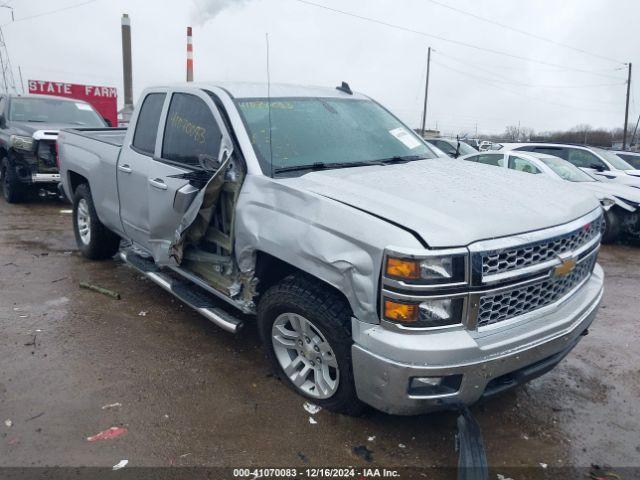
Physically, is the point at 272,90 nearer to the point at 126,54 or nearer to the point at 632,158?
the point at 632,158

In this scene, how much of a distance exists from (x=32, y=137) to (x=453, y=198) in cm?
794

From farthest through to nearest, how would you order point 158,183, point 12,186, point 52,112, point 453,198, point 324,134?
point 52,112 → point 12,186 → point 158,183 → point 324,134 → point 453,198

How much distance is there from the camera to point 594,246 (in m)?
3.20

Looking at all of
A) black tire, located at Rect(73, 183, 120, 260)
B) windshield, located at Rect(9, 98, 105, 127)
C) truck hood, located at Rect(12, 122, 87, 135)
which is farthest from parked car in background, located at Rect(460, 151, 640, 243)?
→ windshield, located at Rect(9, 98, 105, 127)

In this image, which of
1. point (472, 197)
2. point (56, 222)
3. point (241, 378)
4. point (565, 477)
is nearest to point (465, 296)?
point (472, 197)

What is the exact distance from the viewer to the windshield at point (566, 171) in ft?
27.1

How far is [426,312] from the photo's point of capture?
2.40 m

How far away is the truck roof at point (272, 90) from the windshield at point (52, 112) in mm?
6881

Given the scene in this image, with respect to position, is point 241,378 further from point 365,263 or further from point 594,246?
point 594,246

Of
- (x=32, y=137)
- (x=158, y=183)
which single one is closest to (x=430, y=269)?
(x=158, y=183)

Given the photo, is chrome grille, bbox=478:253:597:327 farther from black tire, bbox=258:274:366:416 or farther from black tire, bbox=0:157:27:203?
black tire, bbox=0:157:27:203

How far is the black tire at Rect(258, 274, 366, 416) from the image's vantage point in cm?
270

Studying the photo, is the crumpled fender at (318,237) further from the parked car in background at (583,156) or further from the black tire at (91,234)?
the parked car in background at (583,156)

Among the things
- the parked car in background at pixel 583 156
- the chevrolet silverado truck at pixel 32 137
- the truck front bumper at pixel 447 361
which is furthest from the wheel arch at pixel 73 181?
the parked car in background at pixel 583 156
